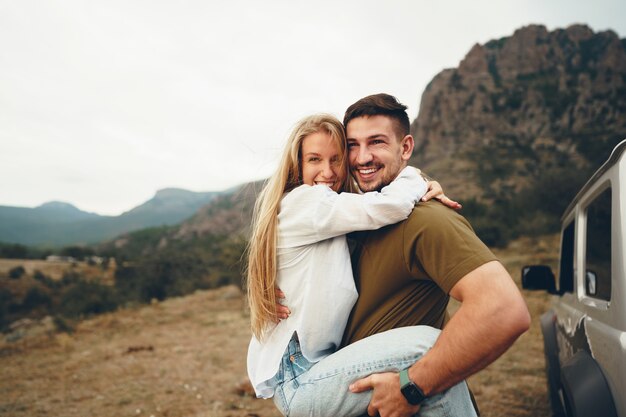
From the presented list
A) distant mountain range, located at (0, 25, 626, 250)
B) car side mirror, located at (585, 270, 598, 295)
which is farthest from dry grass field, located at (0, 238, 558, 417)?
distant mountain range, located at (0, 25, 626, 250)

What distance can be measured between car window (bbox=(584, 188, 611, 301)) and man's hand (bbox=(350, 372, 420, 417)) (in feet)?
3.96

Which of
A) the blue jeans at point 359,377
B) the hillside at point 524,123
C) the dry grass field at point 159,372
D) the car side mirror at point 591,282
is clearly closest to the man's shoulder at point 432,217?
the blue jeans at point 359,377

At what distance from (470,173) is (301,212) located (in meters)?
43.6

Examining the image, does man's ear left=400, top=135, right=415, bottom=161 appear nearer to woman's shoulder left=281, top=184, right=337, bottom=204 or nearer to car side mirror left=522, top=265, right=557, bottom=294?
woman's shoulder left=281, top=184, right=337, bottom=204

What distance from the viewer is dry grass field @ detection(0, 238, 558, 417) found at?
5836 millimetres

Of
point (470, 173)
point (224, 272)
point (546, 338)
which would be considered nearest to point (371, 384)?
point (546, 338)

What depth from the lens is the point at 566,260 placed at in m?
3.46

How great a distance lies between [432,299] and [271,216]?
0.90 metres

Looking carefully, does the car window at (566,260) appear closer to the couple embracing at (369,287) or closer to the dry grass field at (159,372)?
the couple embracing at (369,287)

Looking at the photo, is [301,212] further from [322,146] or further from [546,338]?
[546,338]

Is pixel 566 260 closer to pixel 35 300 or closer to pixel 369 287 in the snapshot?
pixel 369 287

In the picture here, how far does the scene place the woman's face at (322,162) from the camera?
7.83ft

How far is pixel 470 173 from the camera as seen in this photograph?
138 feet

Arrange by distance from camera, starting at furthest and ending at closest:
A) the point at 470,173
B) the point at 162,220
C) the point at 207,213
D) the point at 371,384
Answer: the point at 162,220
the point at 207,213
the point at 470,173
the point at 371,384
